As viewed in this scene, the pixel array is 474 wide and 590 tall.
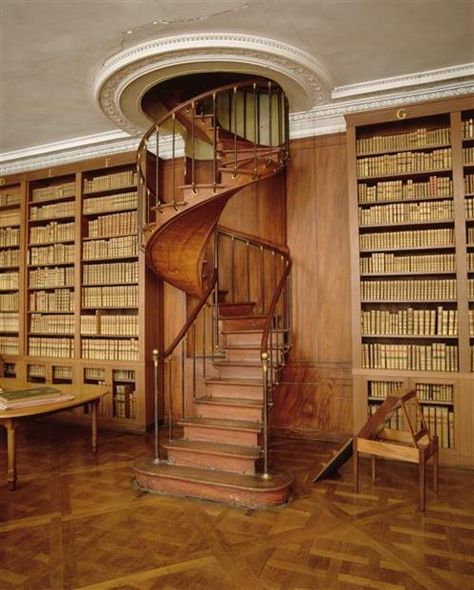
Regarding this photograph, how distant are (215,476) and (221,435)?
0.37m

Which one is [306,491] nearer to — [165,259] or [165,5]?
[165,259]

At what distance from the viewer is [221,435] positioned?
3.39 metres

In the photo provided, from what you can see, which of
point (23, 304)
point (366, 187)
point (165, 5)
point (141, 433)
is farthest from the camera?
point (23, 304)

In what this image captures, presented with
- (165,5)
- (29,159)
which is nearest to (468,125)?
(165,5)

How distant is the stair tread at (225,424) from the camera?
131 inches

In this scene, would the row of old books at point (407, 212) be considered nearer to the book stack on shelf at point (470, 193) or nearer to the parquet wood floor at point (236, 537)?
the book stack on shelf at point (470, 193)

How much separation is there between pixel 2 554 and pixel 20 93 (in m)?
A: 3.63

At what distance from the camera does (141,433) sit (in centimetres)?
480

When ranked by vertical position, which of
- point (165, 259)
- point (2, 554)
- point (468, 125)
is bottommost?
point (2, 554)

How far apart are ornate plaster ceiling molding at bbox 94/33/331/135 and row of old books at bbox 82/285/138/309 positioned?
1900 millimetres

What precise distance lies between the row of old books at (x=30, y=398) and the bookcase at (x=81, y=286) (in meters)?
1.26

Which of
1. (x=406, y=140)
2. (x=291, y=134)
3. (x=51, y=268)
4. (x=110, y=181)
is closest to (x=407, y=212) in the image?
(x=406, y=140)

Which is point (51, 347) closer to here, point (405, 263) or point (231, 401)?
point (231, 401)

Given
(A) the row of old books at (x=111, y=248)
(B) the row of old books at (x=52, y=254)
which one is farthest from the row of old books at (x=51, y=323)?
A: (A) the row of old books at (x=111, y=248)
